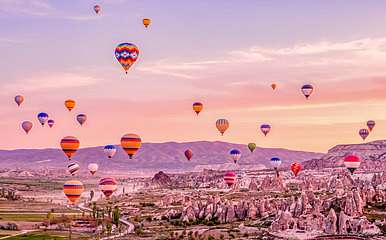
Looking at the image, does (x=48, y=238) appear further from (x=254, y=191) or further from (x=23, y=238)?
(x=254, y=191)

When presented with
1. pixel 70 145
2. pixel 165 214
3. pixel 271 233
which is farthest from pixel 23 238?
pixel 271 233

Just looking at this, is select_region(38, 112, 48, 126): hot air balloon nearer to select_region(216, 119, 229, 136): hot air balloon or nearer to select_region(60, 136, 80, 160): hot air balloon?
select_region(216, 119, 229, 136): hot air balloon

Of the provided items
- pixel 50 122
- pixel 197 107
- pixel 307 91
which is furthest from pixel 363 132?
pixel 50 122

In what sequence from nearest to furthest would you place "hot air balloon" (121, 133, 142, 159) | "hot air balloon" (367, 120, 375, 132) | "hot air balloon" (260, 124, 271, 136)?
1. "hot air balloon" (121, 133, 142, 159)
2. "hot air balloon" (260, 124, 271, 136)
3. "hot air balloon" (367, 120, 375, 132)

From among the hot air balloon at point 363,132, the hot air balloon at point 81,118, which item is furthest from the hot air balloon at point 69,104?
the hot air balloon at point 363,132

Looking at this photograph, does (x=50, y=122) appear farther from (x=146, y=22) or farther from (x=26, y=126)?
(x=146, y=22)

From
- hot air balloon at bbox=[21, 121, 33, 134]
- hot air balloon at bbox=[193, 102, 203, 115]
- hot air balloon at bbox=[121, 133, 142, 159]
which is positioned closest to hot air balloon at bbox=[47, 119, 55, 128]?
hot air balloon at bbox=[21, 121, 33, 134]
